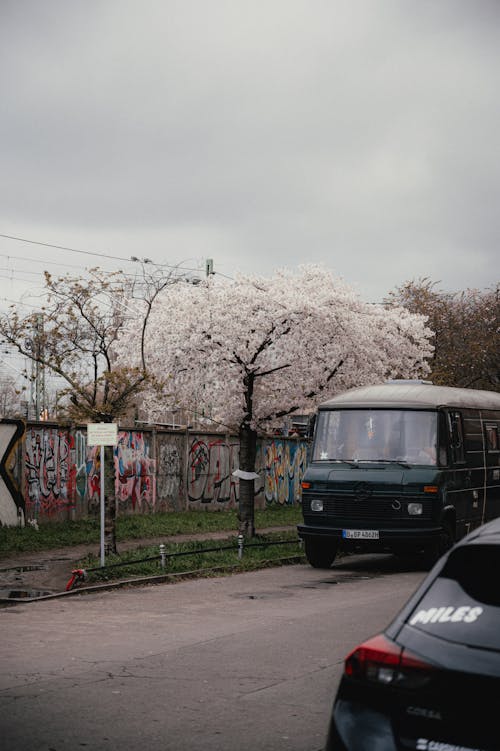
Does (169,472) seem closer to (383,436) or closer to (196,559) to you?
(196,559)

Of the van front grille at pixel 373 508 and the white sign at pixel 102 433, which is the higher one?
the white sign at pixel 102 433

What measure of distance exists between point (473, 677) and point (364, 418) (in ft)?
44.9

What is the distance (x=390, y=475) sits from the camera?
16453mm

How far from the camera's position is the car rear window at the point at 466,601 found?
11.5 feet

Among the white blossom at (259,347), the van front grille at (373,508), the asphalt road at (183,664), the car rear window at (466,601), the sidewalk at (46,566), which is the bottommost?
the sidewalk at (46,566)

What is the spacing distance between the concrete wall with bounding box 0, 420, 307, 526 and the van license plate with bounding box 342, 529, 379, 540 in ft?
27.1

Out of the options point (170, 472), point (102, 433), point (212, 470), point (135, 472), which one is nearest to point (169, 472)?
point (170, 472)

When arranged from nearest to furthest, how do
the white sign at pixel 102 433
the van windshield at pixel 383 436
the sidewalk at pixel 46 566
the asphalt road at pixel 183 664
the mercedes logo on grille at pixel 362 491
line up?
the asphalt road at pixel 183 664
the sidewalk at pixel 46 566
the white sign at pixel 102 433
the mercedes logo on grille at pixel 362 491
the van windshield at pixel 383 436

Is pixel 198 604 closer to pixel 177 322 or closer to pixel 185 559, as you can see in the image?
pixel 185 559

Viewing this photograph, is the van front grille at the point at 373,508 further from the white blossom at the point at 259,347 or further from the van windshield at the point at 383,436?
the white blossom at the point at 259,347

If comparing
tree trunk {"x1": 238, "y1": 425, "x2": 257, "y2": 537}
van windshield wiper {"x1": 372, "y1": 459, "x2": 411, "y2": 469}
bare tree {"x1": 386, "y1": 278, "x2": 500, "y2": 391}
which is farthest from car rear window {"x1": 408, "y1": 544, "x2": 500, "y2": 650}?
bare tree {"x1": 386, "y1": 278, "x2": 500, "y2": 391}

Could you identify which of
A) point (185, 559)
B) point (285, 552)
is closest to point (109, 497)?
point (185, 559)

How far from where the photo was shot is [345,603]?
12.7 meters

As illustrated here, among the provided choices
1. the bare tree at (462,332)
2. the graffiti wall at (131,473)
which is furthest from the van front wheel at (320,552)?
the bare tree at (462,332)
